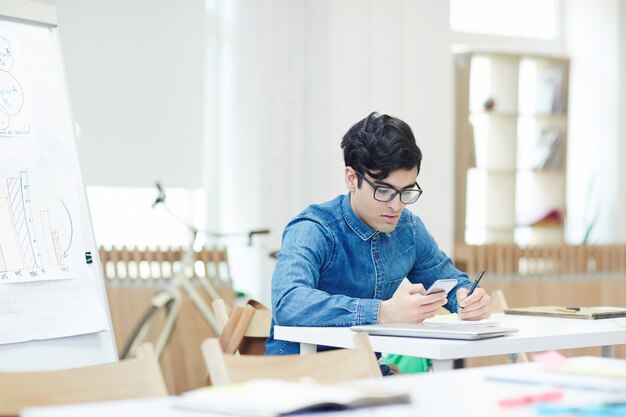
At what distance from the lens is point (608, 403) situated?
5.11 feet

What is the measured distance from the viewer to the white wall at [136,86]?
486 centimetres

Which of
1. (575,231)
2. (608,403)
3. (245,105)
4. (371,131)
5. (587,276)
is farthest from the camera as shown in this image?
(575,231)

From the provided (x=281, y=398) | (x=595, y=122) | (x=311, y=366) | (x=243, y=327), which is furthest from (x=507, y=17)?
(x=281, y=398)

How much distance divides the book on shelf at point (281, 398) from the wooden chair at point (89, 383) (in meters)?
0.26

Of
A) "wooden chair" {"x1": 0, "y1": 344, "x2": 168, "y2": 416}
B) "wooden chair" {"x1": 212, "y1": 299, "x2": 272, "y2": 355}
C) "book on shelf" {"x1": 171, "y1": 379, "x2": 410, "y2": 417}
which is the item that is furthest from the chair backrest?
"wooden chair" {"x1": 212, "y1": 299, "x2": 272, "y2": 355}

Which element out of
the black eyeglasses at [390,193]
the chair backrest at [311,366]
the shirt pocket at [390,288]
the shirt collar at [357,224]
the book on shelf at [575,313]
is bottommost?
the book on shelf at [575,313]

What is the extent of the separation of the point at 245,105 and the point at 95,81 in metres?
0.79

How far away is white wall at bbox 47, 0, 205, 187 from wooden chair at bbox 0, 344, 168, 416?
3152 mm

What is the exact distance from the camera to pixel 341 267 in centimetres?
308

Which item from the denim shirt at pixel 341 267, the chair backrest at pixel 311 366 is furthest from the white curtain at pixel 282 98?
the chair backrest at pixel 311 366

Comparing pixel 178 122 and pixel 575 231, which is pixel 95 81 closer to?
pixel 178 122

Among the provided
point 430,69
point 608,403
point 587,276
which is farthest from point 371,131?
point 587,276

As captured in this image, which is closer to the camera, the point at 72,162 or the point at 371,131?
the point at 371,131

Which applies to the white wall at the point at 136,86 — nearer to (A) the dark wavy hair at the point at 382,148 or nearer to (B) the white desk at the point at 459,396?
(A) the dark wavy hair at the point at 382,148
